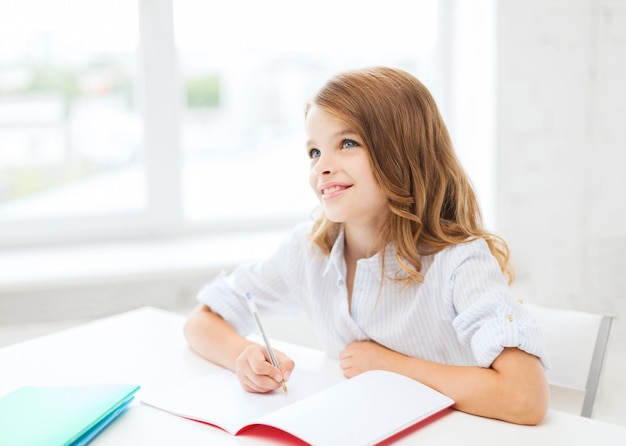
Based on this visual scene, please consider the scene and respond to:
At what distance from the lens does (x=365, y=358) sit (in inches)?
49.7

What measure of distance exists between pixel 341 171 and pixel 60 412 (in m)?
0.59

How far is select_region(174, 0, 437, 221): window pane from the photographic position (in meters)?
2.58

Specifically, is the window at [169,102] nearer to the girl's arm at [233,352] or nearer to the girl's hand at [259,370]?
the girl's arm at [233,352]

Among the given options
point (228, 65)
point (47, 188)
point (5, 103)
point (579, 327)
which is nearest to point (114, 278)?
point (47, 188)

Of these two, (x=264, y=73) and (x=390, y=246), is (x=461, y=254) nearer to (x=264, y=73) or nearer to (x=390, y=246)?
(x=390, y=246)

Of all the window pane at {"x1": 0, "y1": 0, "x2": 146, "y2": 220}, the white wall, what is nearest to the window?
the window pane at {"x1": 0, "y1": 0, "x2": 146, "y2": 220}

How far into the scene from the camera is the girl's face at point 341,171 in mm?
1299

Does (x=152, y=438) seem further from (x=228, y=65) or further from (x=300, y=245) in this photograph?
(x=228, y=65)

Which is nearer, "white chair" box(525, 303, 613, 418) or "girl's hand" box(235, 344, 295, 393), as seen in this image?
"girl's hand" box(235, 344, 295, 393)

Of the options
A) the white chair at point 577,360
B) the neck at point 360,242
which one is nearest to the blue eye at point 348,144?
the neck at point 360,242

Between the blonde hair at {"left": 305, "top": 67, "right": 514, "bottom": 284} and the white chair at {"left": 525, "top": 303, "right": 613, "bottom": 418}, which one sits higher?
the blonde hair at {"left": 305, "top": 67, "right": 514, "bottom": 284}

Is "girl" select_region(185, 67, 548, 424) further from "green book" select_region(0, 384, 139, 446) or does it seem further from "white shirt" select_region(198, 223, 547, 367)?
"green book" select_region(0, 384, 139, 446)

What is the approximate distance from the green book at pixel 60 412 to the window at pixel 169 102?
4.82ft

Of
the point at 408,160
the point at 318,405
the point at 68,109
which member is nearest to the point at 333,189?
the point at 408,160
